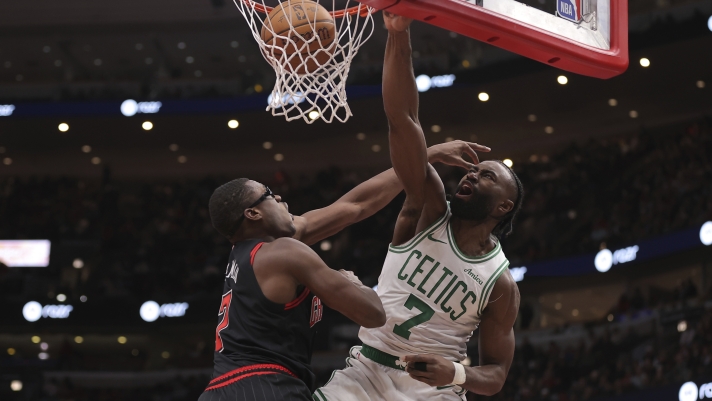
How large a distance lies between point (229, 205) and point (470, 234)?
4.02ft

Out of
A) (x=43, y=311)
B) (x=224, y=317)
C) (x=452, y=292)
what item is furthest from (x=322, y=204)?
(x=224, y=317)

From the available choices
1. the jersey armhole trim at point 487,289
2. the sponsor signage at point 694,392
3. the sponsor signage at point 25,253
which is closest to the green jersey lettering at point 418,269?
the jersey armhole trim at point 487,289

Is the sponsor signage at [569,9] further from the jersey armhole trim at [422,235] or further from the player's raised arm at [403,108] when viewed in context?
the jersey armhole trim at [422,235]

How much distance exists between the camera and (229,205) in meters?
3.62

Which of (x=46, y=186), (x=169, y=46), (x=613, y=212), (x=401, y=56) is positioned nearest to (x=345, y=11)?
(x=401, y=56)

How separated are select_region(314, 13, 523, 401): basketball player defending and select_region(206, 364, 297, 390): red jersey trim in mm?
513

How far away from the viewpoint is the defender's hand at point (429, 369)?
11.8 ft

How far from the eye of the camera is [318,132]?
17.5 meters

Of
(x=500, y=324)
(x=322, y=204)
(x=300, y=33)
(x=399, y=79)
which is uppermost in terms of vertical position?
(x=399, y=79)

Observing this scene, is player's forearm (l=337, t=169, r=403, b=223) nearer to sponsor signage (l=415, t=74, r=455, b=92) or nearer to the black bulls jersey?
the black bulls jersey

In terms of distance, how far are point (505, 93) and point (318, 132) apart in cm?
403

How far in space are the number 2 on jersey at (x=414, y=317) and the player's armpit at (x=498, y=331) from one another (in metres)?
0.32

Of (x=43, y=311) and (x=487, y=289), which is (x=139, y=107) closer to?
(x=43, y=311)

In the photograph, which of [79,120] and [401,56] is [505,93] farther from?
[401,56]
